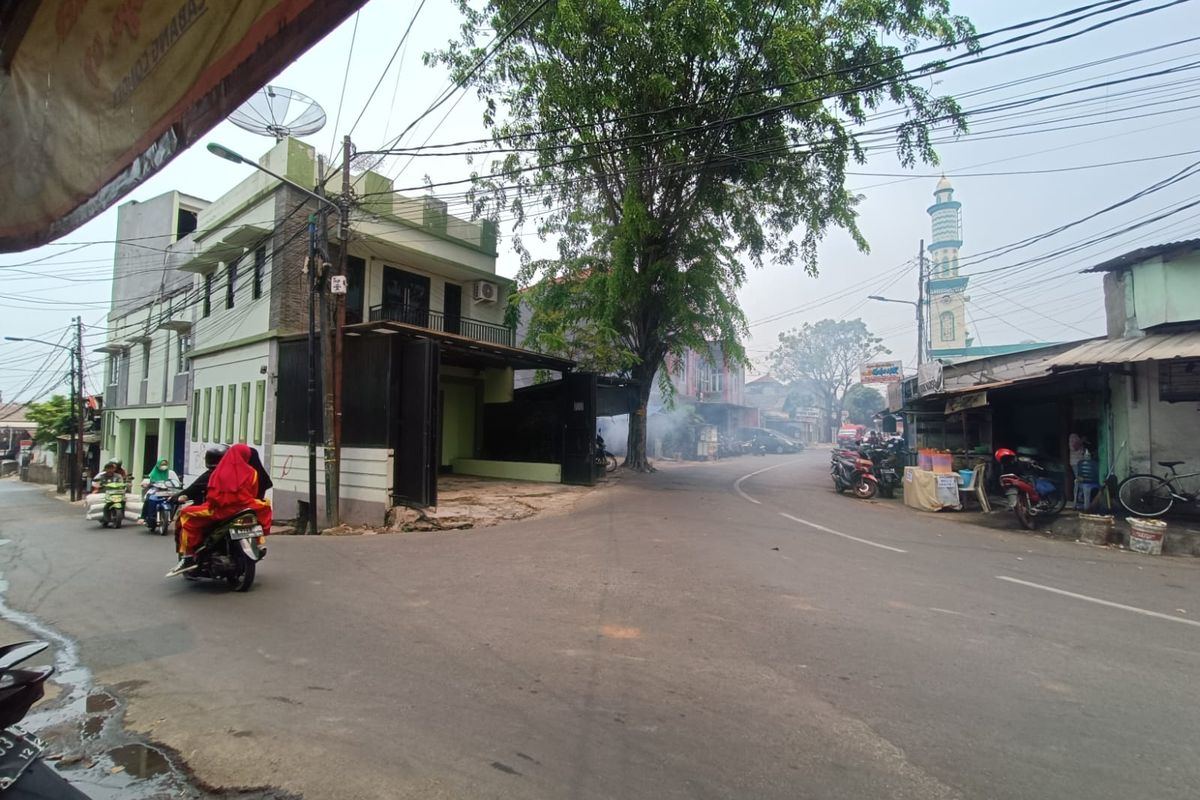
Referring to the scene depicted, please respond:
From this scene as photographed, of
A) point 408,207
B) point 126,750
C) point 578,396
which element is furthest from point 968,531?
point 408,207

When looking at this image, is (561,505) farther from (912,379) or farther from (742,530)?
(912,379)

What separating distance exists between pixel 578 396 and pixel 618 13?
9343mm

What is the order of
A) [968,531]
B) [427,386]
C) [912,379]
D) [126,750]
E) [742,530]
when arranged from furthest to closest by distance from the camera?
[912,379], [427,386], [968,531], [742,530], [126,750]

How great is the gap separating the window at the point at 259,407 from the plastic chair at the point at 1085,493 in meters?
19.6

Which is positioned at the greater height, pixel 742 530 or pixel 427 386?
pixel 427 386

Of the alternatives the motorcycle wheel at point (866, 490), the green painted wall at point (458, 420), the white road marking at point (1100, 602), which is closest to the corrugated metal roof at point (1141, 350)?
the motorcycle wheel at point (866, 490)

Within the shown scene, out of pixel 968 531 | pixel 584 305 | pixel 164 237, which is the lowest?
pixel 968 531

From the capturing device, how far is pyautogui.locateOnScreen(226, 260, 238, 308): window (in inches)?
755

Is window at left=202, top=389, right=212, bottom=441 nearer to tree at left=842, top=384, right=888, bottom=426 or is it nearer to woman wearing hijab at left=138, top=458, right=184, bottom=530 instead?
woman wearing hijab at left=138, top=458, right=184, bottom=530

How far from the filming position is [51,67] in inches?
85.6

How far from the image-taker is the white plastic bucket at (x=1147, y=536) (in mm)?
8695

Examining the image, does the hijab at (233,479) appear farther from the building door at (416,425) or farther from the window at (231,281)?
the window at (231,281)

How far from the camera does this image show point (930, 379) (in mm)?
17172

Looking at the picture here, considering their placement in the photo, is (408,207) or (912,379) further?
(912,379)
